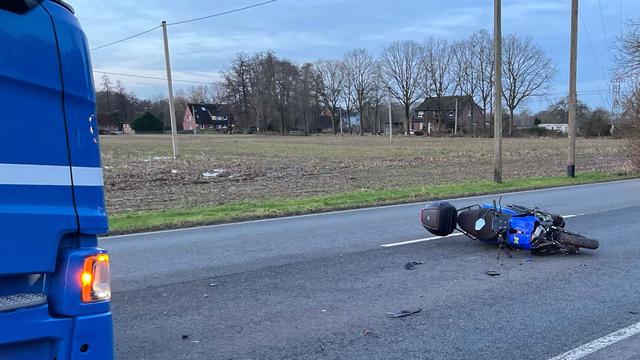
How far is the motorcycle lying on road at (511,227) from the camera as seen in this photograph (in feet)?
Result: 22.5

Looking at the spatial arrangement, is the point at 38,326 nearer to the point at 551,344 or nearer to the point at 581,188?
the point at 551,344

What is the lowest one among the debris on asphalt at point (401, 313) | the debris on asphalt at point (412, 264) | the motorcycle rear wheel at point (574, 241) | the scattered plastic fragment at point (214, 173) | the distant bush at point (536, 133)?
the distant bush at point (536, 133)

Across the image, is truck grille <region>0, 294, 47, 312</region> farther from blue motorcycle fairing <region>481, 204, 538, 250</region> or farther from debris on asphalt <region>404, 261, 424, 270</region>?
blue motorcycle fairing <region>481, 204, 538, 250</region>

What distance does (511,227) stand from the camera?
7.01 metres

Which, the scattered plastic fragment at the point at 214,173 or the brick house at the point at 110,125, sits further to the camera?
the brick house at the point at 110,125

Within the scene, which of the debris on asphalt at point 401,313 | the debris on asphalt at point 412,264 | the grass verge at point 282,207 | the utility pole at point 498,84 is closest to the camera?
the debris on asphalt at point 401,313

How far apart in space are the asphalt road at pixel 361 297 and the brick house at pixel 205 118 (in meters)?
128

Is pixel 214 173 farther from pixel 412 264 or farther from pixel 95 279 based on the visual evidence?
pixel 95 279

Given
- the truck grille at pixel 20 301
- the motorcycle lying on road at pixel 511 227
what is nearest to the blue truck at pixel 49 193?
the truck grille at pixel 20 301

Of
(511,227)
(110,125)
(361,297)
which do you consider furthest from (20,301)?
(110,125)

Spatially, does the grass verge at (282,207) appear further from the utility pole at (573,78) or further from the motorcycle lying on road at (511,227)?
the motorcycle lying on road at (511,227)

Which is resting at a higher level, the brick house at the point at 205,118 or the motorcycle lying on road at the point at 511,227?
the brick house at the point at 205,118

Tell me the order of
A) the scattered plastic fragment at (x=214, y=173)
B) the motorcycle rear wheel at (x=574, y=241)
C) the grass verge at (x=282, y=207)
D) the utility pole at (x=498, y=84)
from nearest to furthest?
1. the motorcycle rear wheel at (x=574, y=241)
2. the grass verge at (x=282, y=207)
3. the utility pole at (x=498, y=84)
4. the scattered plastic fragment at (x=214, y=173)

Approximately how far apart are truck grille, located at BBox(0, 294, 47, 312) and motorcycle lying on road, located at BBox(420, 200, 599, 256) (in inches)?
229
